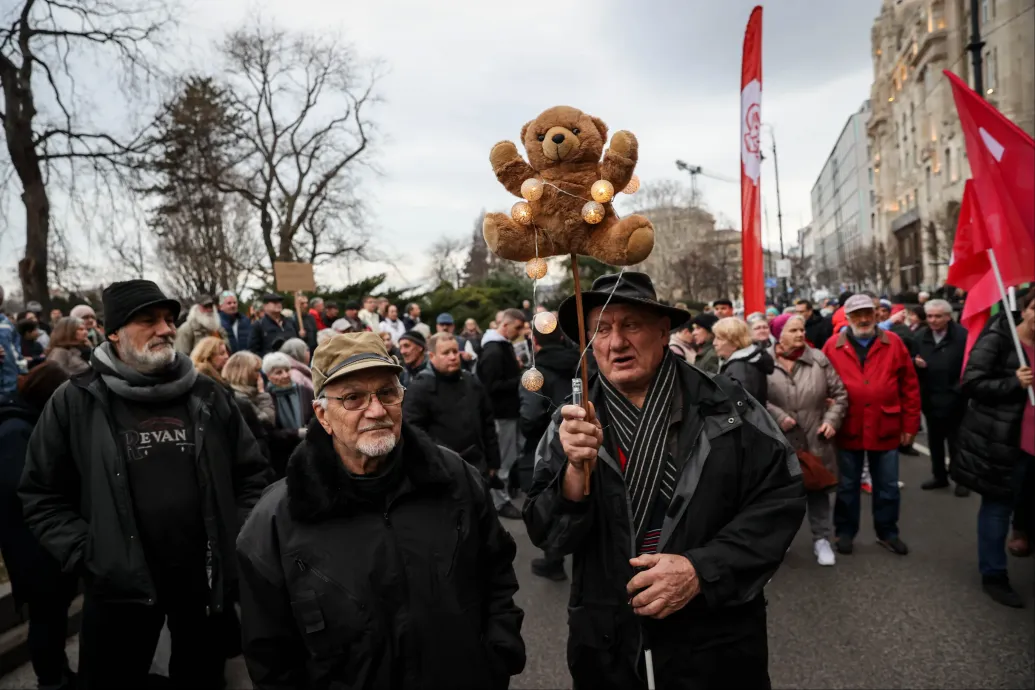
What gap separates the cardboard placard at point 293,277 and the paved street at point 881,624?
8.96 metres

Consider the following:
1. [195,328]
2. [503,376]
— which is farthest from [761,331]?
[195,328]

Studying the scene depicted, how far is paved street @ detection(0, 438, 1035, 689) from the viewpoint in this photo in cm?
365

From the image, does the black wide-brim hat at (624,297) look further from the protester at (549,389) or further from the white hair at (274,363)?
the white hair at (274,363)

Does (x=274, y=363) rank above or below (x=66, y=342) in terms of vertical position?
below

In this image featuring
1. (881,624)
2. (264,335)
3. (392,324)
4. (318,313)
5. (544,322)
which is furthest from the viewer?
(392,324)

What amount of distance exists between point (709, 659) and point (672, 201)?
48.7m

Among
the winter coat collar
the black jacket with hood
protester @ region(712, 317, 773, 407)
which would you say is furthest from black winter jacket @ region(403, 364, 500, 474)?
the winter coat collar

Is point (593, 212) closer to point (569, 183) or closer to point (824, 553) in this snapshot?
point (569, 183)

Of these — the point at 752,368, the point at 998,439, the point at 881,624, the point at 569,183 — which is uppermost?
the point at 569,183

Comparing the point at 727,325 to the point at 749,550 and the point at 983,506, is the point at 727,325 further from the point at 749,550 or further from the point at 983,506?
the point at 749,550

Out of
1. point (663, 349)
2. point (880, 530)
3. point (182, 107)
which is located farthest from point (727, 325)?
point (182, 107)

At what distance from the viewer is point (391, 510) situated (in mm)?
2145

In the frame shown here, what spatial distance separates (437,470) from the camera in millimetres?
2213

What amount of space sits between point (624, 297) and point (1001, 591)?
13.0 feet
